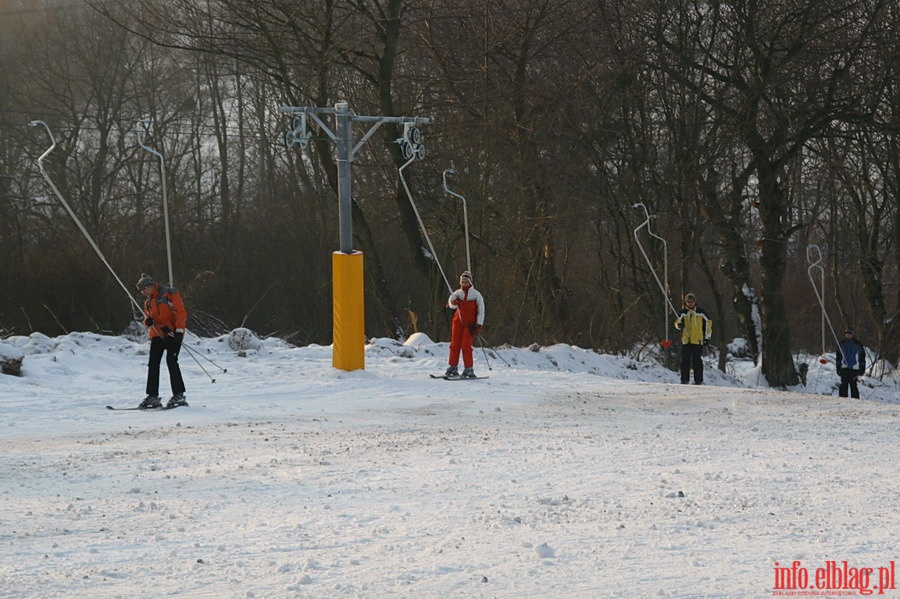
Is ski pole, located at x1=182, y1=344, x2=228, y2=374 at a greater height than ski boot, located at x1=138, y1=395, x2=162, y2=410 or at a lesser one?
greater

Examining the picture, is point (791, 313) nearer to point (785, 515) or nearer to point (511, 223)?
point (511, 223)

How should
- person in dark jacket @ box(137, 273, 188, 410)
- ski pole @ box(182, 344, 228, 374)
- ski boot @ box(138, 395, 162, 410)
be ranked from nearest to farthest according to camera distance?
person in dark jacket @ box(137, 273, 188, 410), ski boot @ box(138, 395, 162, 410), ski pole @ box(182, 344, 228, 374)

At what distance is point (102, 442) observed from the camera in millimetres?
12828

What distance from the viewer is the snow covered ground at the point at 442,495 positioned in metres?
6.65

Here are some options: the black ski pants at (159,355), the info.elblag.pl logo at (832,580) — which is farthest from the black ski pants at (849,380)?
the info.elblag.pl logo at (832,580)

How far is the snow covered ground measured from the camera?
6.65 metres

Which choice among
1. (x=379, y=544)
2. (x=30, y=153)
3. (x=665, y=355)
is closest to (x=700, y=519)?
(x=379, y=544)

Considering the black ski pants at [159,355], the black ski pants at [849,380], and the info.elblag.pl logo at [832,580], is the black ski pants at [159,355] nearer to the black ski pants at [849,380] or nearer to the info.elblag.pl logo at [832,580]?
the info.elblag.pl logo at [832,580]

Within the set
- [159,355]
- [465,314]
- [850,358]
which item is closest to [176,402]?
[159,355]

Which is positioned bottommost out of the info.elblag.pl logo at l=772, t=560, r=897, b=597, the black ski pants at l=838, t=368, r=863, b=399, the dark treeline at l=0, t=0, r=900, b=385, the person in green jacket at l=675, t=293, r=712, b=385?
the info.elblag.pl logo at l=772, t=560, r=897, b=597

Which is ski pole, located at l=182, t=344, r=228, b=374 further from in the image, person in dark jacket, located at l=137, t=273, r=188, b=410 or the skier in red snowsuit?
person in dark jacket, located at l=137, t=273, r=188, b=410

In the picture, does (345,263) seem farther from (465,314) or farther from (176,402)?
(176,402)

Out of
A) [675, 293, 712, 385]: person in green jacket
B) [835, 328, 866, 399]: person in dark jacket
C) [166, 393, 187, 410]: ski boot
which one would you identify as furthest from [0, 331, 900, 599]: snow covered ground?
[835, 328, 866, 399]: person in dark jacket

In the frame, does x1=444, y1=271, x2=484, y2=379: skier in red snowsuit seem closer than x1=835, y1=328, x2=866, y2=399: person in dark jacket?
Yes
